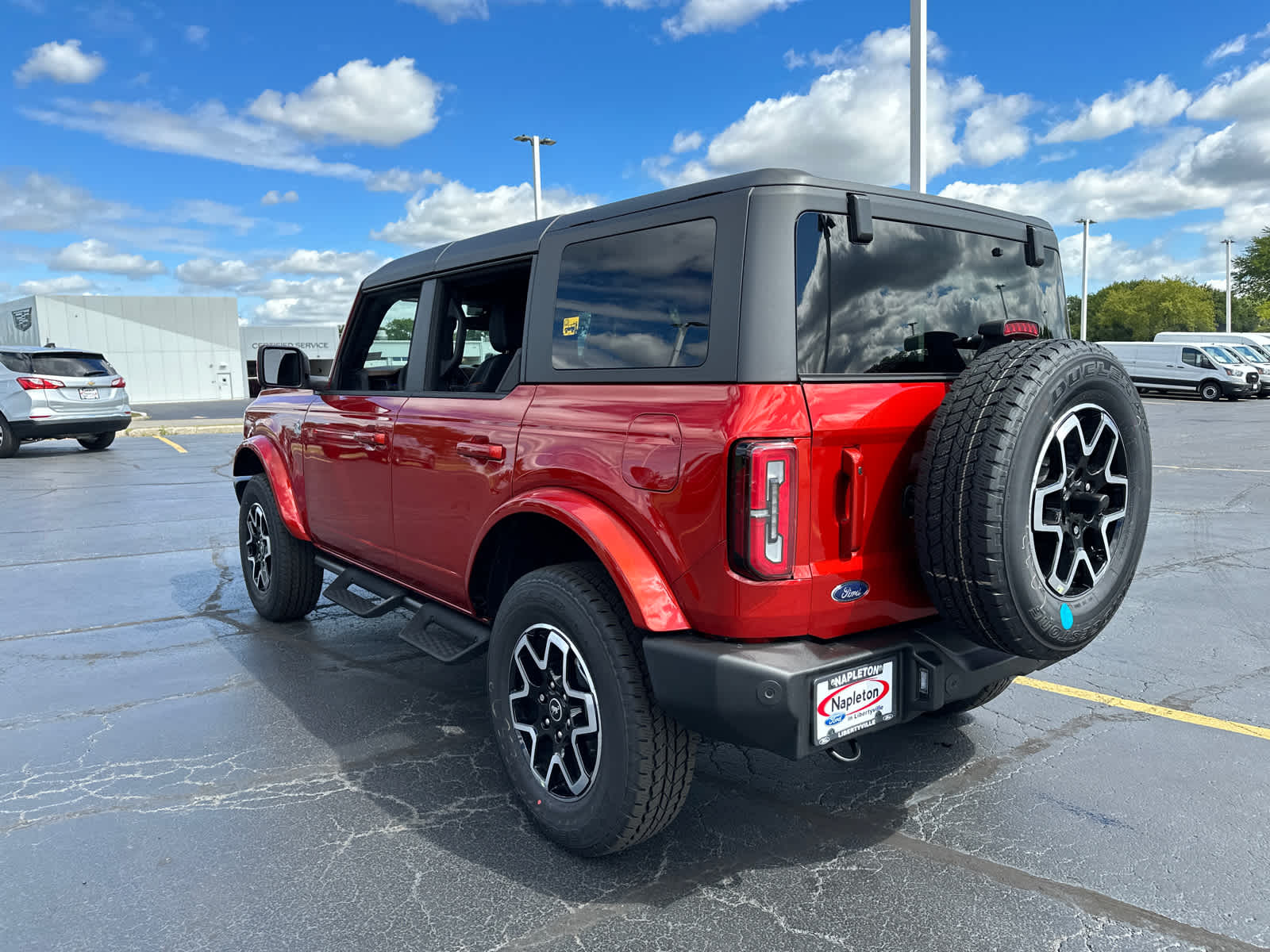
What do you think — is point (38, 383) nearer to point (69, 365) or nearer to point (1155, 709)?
point (69, 365)

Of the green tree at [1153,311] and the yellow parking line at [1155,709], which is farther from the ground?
the green tree at [1153,311]

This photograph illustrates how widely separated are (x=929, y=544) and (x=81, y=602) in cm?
583

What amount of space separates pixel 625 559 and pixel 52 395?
1627 centimetres

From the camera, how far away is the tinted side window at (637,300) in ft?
8.81

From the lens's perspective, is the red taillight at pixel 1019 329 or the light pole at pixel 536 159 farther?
the light pole at pixel 536 159

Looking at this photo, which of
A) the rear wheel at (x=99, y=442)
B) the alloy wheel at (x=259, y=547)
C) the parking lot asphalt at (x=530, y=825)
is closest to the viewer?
the parking lot asphalt at (x=530, y=825)

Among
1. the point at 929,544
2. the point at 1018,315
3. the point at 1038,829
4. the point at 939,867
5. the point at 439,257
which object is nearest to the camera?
the point at 929,544

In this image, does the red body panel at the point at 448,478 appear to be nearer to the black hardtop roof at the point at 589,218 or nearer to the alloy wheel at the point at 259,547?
the black hardtop roof at the point at 589,218

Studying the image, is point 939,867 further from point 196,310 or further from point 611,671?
point 196,310

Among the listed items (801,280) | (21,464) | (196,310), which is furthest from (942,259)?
(196,310)

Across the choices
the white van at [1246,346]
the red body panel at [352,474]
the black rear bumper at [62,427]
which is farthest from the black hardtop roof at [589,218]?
the white van at [1246,346]

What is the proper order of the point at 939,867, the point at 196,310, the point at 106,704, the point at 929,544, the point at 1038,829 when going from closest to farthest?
the point at 929,544
the point at 939,867
the point at 1038,829
the point at 106,704
the point at 196,310

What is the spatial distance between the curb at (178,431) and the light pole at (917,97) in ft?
55.5

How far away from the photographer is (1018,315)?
335 centimetres
